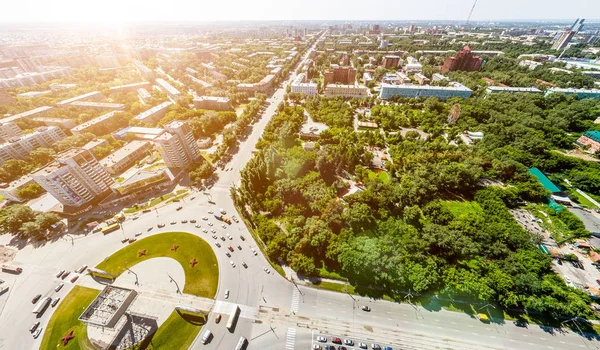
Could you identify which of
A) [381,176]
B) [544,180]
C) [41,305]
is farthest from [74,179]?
[544,180]

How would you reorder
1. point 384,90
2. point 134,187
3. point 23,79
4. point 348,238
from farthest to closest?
1. point 23,79
2. point 384,90
3. point 134,187
4. point 348,238

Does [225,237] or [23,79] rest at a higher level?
[23,79]

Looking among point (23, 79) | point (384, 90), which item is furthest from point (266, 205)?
point (23, 79)

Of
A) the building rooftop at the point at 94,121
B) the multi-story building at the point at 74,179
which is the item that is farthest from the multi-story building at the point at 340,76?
the multi-story building at the point at 74,179

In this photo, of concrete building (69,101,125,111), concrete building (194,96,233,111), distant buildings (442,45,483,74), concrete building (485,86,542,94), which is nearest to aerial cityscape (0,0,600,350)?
concrete building (69,101,125,111)

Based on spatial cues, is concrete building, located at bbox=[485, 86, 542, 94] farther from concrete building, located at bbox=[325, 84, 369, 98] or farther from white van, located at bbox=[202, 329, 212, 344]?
white van, located at bbox=[202, 329, 212, 344]

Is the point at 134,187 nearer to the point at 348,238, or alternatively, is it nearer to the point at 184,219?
the point at 184,219

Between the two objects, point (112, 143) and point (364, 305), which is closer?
point (364, 305)
